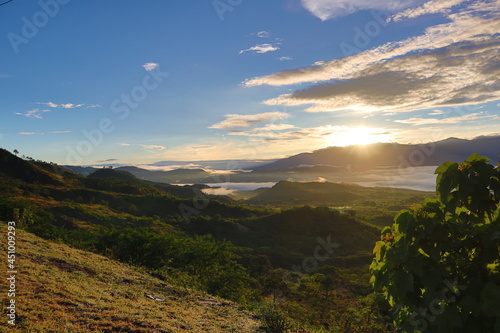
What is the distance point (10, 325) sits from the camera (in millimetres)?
6633

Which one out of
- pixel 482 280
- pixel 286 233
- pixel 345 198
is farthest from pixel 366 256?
pixel 345 198

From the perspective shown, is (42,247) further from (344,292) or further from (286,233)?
(286,233)

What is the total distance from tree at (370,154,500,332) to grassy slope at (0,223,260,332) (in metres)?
7.39

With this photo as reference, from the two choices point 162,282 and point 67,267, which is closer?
point 67,267

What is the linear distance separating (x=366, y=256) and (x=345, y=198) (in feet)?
Answer: 488

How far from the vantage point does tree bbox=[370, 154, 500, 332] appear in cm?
324

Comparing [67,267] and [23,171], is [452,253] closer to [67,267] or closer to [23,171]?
[67,267]

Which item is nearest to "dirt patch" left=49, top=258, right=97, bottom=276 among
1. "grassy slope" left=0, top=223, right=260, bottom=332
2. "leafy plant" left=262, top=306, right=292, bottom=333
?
"grassy slope" left=0, top=223, right=260, bottom=332

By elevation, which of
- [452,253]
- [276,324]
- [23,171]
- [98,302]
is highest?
[23,171]

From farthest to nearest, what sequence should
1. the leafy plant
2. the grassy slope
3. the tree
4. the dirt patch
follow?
the dirt patch → the leafy plant → the grassy slope → the tree

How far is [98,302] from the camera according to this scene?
9539 mm

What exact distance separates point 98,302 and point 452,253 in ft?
33.6

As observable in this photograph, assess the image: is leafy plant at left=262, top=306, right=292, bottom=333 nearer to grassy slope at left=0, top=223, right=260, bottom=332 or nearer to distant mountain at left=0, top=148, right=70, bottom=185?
grassy slope at left=0, top=223, right=260, bottom=332

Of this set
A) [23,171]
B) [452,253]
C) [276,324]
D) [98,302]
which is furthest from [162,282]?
[23,171]
